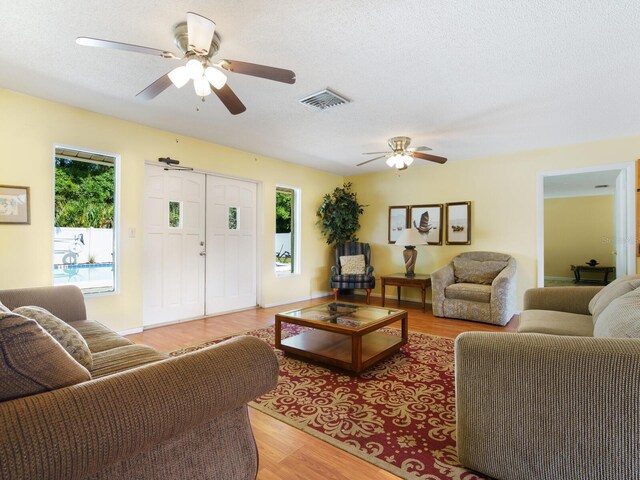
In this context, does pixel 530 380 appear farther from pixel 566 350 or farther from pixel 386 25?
pixel 386 25

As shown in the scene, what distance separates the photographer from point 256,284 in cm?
530

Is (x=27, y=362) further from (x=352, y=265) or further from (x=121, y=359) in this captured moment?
(x=352, y=265)

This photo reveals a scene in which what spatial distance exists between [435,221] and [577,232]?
539 cm

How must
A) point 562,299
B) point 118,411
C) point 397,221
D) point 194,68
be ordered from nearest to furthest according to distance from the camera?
1. point 118,411
2. point 194,68
3. point 562,299
4. point 397,221

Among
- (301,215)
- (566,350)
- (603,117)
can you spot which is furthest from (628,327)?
(301,215)

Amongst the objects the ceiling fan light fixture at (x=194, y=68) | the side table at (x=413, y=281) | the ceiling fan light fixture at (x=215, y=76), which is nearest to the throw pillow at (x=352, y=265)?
the side table at (x=413, y=281)

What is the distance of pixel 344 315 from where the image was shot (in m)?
3.16

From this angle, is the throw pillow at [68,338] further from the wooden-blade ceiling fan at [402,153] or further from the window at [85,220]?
the wooden-blade ceiling fan at [402,153]

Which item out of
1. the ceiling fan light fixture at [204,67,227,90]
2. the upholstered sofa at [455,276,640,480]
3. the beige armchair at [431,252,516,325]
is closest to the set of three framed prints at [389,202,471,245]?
the beige armchair at [431,252,516,325]

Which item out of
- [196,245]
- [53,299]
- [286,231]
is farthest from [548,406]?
[286,231]

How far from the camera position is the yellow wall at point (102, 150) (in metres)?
3.01

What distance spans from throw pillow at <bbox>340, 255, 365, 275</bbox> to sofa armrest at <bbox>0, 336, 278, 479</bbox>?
4.80 meters

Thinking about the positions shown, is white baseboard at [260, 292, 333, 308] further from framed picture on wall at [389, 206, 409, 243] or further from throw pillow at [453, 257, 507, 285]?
throw pillow at [453, 257, 507, 285]

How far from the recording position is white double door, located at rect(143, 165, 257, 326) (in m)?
4.06
